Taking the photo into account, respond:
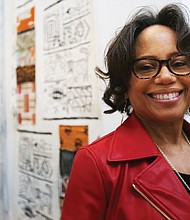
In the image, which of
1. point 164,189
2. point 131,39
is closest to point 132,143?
point 164,189

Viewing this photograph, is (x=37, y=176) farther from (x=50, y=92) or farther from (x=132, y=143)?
(x=132, y=143)

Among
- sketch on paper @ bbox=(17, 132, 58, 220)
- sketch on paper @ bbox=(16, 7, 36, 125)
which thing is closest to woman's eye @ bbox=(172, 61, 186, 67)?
sketch on paper @ bbox=(17, 132, 58, 220)

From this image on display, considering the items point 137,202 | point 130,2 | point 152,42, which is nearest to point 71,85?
point 130,2

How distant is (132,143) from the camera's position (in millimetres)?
859

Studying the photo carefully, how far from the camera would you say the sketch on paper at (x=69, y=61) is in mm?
1498

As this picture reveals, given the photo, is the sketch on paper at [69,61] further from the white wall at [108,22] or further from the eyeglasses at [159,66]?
the eyeglasses at [159,66]

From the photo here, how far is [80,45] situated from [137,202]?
0.94 metres

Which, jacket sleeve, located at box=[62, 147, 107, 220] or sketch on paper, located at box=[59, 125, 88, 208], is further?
sketch on paper, located at box=[59, 125, 88, 208]

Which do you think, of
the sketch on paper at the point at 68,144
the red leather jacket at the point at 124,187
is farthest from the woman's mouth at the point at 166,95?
the sketch on paper at the point at 68,144

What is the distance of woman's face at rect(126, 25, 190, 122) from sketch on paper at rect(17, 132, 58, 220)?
98 cm

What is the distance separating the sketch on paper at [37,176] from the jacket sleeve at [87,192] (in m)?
0.94

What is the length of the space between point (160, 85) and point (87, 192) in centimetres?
32

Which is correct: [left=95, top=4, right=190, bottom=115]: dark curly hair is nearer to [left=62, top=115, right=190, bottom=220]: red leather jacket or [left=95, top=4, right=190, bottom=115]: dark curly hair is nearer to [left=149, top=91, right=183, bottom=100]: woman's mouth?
[left=149, top=91, right=183, bottom=100]: woman's mouth

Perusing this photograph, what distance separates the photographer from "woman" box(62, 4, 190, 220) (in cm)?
77
